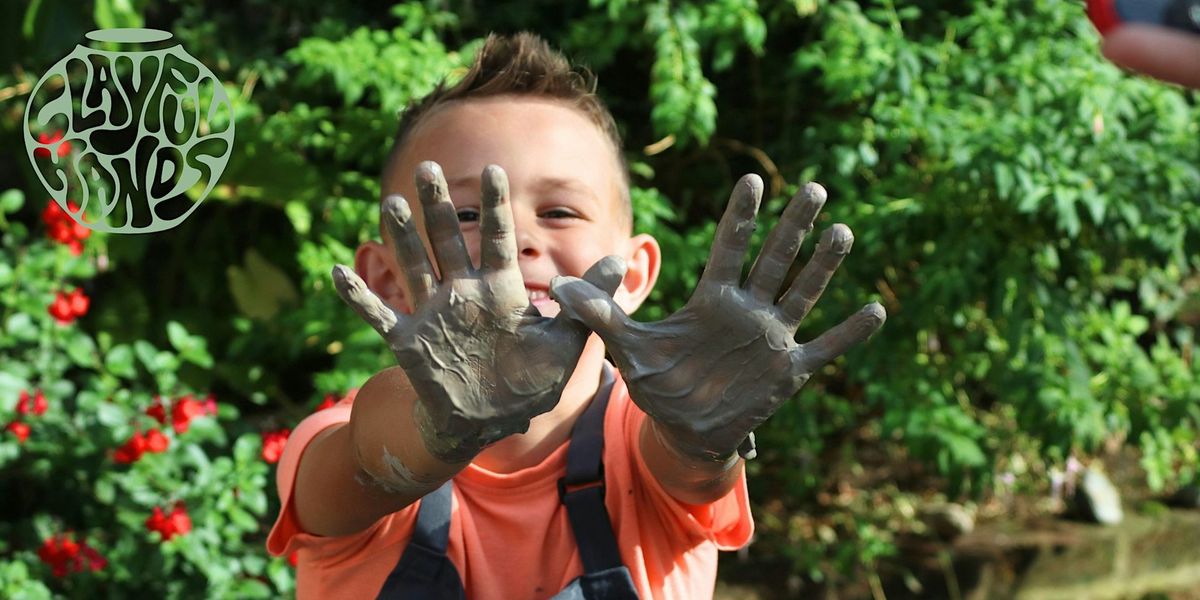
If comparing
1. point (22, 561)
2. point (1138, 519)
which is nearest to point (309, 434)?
point (22, 561)

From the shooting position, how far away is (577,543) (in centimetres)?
164

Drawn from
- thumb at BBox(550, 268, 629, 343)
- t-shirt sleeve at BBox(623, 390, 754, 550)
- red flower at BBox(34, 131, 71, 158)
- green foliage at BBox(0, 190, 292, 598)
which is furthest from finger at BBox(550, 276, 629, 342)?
red flower at BBox(34, 131, 71, 158)

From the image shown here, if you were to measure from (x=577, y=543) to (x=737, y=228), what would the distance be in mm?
532

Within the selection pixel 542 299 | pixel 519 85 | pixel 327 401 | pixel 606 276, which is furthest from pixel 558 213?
pixel 327 401

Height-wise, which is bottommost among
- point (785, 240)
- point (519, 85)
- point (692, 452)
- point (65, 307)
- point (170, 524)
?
point (170, 524)

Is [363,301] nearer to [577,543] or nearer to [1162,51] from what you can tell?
[577,543]

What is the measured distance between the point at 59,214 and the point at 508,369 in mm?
2117

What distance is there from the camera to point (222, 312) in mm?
3758

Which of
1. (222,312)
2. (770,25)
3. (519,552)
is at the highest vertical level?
(519,552)

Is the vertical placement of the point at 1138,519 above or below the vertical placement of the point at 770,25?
below

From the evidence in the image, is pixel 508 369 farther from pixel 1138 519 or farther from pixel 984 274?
pixel 1138 519

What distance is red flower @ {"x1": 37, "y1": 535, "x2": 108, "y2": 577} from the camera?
2.84m

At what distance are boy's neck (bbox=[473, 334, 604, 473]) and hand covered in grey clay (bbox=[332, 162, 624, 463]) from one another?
0.47 m

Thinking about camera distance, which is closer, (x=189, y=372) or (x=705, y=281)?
(x=705, y=281)
